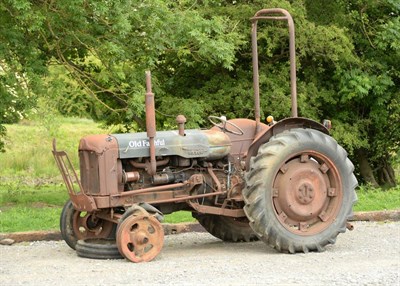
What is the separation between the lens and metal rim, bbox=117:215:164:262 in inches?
408

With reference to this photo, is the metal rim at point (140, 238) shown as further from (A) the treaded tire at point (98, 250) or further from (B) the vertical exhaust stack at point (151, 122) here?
(B) the vertical exhaust stack at point (151, 122)

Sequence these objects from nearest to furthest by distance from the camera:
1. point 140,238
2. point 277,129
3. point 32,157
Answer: point 140,238, point 277,129, point 32,157

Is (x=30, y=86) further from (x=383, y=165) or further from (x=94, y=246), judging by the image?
(x=383, y=165)

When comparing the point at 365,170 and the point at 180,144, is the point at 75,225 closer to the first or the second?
the point at 180,144

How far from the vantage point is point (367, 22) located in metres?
20.3

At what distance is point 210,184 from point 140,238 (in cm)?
128

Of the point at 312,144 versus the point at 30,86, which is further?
the point at 30,86

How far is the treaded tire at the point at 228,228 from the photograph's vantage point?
12.0 meters

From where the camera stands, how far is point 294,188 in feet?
36.5

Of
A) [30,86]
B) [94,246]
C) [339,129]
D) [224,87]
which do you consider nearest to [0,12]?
[30,86]

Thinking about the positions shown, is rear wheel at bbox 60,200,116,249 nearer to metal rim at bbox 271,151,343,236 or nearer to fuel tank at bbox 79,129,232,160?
fuel tank at bbox 79,129,232,160

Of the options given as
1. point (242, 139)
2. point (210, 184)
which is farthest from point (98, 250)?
point (242, 139)

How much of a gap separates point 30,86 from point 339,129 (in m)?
6.78

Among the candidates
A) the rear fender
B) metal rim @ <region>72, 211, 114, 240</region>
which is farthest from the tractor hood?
metal rim @ <region>72, 211, 114, 240</region>
